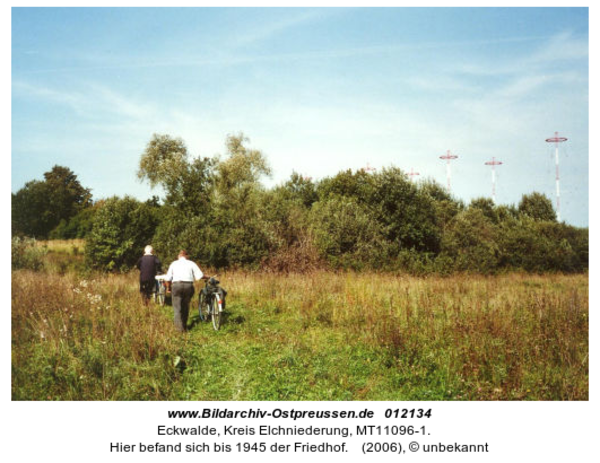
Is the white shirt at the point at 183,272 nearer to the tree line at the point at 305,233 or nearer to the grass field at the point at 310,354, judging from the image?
the grass field at the point at 310,354

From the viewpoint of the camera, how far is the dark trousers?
8.34 meters

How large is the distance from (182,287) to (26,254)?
27.1ft

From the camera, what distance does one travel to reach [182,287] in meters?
8.38

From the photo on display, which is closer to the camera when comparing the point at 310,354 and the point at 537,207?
the point at 310,354

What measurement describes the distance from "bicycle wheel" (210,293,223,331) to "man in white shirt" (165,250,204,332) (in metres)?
0.60

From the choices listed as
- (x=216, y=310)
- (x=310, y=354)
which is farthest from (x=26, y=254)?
(x=310, y=354)

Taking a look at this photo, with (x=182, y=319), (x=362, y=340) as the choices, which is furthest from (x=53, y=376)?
(x=362, y=340)

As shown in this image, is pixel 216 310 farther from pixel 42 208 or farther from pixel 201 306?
pixel 42 208

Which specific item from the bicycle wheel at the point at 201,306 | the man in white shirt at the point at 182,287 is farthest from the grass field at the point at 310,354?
the bicycle wheel at the point at 201,306

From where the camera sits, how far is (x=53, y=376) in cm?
573
